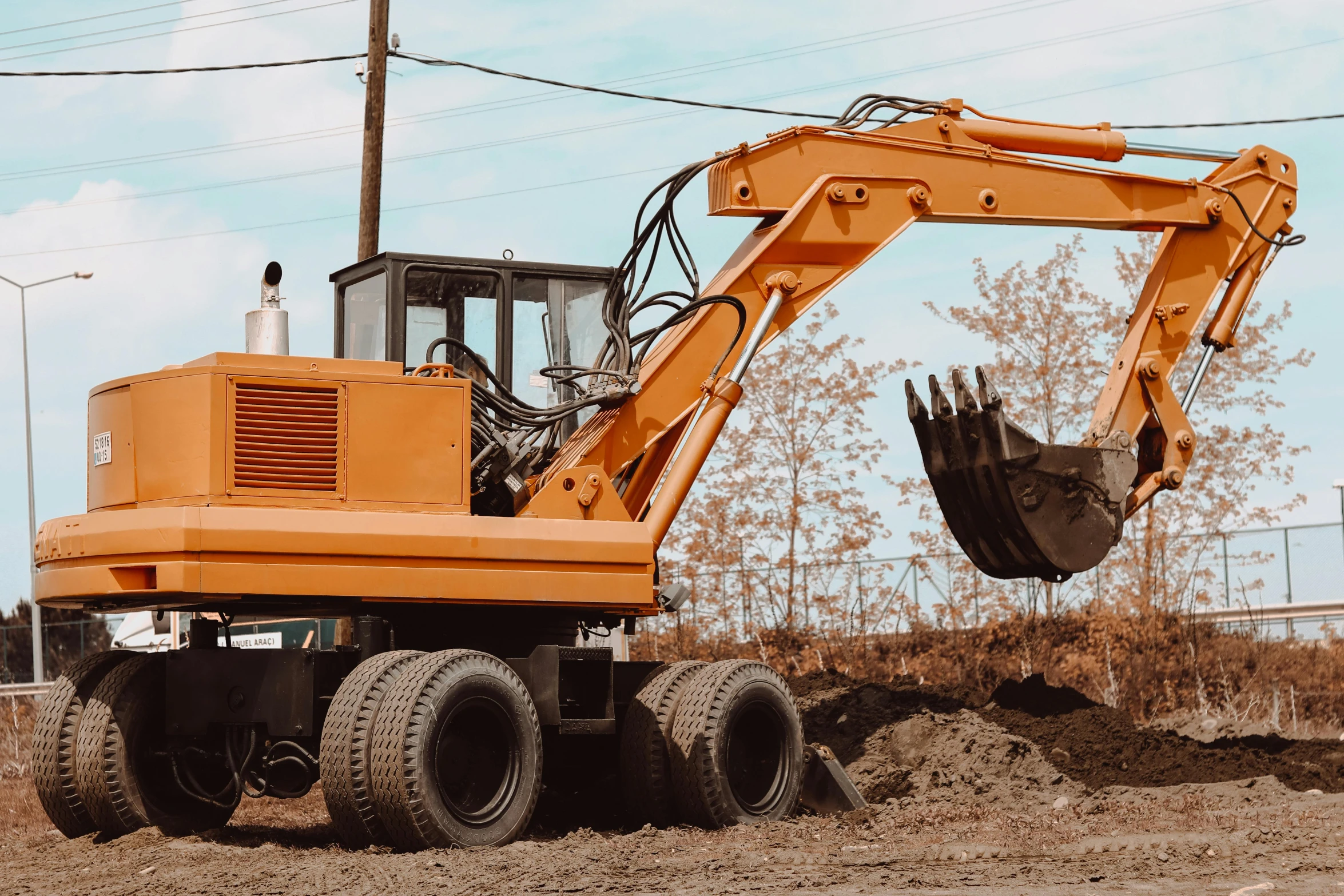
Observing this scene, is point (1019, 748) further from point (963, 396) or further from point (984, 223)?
point (984, 223)

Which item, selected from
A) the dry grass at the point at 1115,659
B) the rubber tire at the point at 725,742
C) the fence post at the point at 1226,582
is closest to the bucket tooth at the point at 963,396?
the rubber tire at the point at 725,742

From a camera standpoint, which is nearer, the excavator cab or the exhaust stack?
the exhaust stack

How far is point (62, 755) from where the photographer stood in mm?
8609

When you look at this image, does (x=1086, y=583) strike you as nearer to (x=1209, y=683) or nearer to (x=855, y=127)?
(x=1209, y=683)

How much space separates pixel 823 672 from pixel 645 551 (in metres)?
5.32

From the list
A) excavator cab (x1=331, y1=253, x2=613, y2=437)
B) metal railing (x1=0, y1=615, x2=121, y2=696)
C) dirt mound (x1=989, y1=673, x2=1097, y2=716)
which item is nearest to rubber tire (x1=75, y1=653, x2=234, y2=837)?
excavator cab (x1=331, y1=253, x2=613, y2=437)

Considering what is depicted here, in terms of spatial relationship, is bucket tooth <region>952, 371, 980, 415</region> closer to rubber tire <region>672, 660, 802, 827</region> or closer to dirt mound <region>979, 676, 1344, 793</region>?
rubber tire <region>672, 660, 802, 827</region>

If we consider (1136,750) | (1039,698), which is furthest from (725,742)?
(1039,698)

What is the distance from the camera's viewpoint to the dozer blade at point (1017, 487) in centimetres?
1029

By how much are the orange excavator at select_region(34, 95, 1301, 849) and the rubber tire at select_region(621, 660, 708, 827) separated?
17 millimetres

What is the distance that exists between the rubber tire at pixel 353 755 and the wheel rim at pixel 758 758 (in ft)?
7.49

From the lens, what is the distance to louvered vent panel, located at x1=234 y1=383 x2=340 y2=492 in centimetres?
799

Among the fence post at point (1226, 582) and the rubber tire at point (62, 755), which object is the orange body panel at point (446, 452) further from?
the fence post at point (1226, 582)

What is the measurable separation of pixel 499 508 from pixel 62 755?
272 cm
